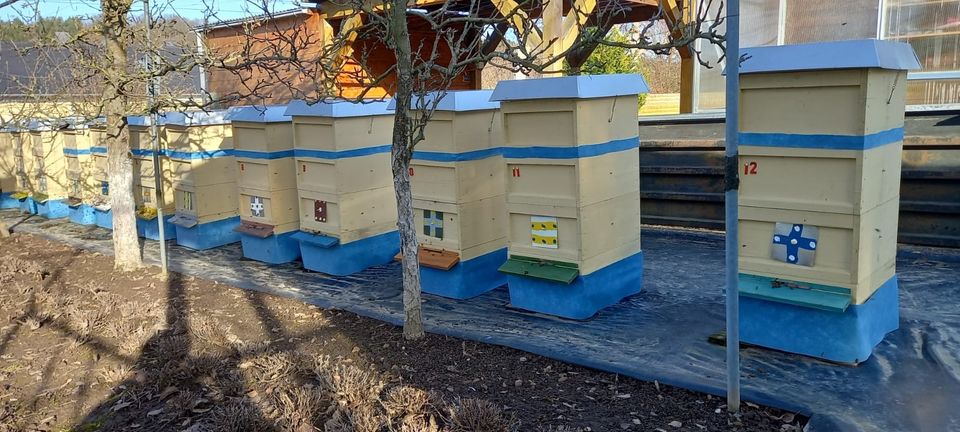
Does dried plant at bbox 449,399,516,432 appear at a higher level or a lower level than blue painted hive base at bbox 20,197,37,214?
lower

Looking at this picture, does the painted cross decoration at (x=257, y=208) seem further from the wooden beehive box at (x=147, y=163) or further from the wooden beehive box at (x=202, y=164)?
the wooden beehive box at (x=147, y=163)

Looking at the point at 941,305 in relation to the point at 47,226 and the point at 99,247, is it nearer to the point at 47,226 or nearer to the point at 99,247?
the point at 99,247

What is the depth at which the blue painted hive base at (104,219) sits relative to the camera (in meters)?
10.9

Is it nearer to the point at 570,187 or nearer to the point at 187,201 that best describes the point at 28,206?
the point at 187,201

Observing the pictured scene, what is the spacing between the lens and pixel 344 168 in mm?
7160

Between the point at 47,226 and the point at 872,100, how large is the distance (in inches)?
476

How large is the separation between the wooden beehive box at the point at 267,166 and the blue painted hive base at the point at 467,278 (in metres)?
2.34

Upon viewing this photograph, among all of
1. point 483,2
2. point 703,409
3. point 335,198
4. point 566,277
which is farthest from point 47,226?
point 703,409

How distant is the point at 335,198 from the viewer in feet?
23.7

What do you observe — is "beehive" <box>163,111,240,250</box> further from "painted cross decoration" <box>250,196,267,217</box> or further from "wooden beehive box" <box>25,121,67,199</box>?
"wooden beehive box" <box>25,121,67,199</box>

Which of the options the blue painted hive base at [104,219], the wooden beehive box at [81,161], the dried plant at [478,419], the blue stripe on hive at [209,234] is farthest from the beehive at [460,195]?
the wooden beehive box at [81,161]

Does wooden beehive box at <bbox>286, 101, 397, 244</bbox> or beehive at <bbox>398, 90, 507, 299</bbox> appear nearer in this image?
beehive at <bbox>398, 90, 507, 299</bbox>

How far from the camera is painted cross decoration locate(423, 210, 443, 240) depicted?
21.0 ft

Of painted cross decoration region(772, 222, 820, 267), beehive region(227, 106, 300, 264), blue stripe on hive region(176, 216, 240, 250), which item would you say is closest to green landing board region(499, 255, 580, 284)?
painted cross decoration region(772, 222, 820, 267)
